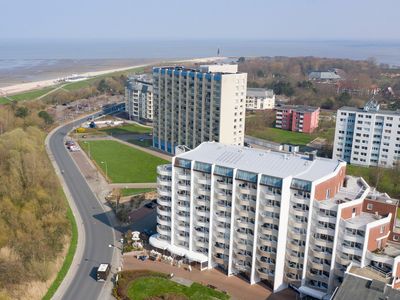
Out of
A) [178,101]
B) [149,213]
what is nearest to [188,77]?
[178,101]

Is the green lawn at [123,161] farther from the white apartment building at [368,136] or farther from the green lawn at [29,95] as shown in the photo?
the green lawn at [29,95]

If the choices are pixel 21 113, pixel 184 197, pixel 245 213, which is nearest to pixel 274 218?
pixel 245 213

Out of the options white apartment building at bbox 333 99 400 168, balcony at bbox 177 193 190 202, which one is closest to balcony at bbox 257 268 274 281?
balcony at bbox 177 193 190 202

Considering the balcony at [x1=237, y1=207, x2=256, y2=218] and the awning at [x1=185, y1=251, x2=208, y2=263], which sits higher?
the balcony at [x1=237, y1=207, x2=256, y2=218]

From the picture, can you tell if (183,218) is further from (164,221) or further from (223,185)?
(223,185)

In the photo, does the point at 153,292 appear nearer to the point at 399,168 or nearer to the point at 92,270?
the point at 92,270

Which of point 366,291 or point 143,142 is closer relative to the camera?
point 366,291

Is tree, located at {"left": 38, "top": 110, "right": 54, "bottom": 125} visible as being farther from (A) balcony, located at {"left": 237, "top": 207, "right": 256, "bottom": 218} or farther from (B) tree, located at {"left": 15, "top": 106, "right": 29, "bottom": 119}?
(A) balcony, located at {"left": 237, "top": 207, "right": 256, "bottom": 218}
